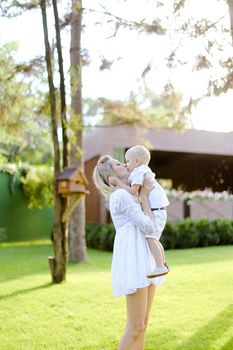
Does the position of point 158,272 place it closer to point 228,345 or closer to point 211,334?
point 228,345

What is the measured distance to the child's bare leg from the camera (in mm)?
2904

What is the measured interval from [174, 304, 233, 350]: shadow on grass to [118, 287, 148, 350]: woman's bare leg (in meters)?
1.37

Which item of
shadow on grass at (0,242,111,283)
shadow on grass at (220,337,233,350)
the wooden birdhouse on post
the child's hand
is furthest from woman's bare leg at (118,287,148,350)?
shadow on grass at (0,242,111,283)

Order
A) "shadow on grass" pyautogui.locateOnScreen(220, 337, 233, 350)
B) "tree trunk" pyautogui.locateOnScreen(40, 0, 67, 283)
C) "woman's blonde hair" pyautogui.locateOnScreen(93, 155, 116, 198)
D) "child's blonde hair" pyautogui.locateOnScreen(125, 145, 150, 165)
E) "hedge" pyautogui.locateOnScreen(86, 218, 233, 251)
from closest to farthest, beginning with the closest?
"child's blonde hair" pyautogui.locateOnScreen(125, 145, 150, 165), "woman's blonde hair" pyautogui.locateOnScreen(93, 155, 116, 198), "shadow on grass" pyautogui.locateOnScreen(220, 337, 233, 350), "tree trunk" pyautogui.locateOnScreen(40, 0, 67, 283), "hedge" pyautogui.locateOnScreen(86, 218, 233, 251)

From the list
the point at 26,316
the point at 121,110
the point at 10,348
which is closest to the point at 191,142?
the point at 121,110

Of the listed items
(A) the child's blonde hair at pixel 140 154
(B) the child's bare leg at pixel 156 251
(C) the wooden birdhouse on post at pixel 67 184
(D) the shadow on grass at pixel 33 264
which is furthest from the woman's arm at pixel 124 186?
(D) the shadow on grass at pixel 33 264

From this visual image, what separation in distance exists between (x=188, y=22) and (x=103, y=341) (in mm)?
3693

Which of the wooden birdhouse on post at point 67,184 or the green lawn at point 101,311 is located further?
the wooden birdhouse on post at point 67,184

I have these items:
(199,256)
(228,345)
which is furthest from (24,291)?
(199,256)

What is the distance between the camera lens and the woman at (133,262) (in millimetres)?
2891

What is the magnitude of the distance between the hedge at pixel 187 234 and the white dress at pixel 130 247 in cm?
959

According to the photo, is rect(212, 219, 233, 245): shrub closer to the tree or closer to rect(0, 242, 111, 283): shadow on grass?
rect(0, 242, 111, 283): shadow on grass

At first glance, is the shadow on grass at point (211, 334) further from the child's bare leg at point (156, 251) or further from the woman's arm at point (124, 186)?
the woman's arm at point (124, 186)

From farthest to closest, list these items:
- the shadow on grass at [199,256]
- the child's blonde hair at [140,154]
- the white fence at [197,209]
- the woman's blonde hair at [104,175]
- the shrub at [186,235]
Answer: the white fence at [197,209], the shrub at [186,235], the shadow on grass at [199,256], the woman's blonde hair at [104,175], the child's blonde hair at [140,154]
